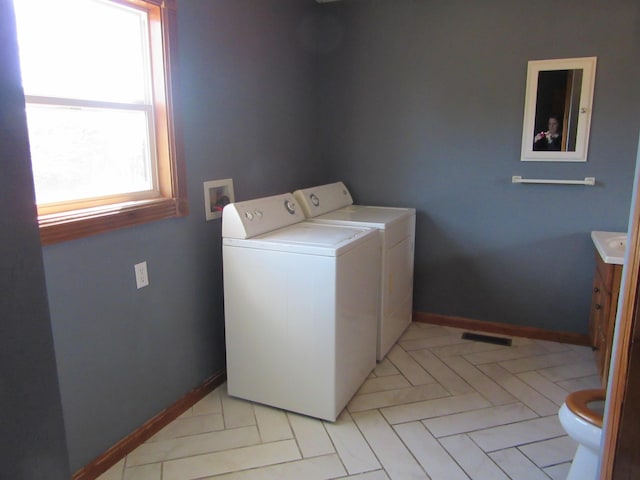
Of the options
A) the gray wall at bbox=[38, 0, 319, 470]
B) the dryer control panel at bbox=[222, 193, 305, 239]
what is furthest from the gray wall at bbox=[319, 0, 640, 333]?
the dryer control panel at bbox=[222, 193, 305, 239]

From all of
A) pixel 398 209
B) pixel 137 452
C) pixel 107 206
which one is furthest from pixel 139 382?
pixel 398 209

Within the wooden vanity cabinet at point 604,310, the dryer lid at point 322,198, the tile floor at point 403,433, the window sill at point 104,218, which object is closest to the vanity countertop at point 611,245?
the wooden vanity cabinet at point 604,310

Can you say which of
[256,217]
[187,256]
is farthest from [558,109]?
[187,256]

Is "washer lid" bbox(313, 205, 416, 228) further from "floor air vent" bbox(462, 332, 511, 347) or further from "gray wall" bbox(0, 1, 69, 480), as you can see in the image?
"gray wall" bbox(0, 1, 69, 480)

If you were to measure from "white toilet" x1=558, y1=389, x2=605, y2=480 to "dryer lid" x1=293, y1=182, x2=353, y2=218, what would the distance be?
1.76 meters

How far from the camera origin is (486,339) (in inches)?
134

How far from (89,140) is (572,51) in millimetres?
2788

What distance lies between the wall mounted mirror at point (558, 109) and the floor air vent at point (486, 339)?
123cm

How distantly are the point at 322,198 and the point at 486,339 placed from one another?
1497 mm

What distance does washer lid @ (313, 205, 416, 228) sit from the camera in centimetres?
294

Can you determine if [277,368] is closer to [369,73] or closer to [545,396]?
[545,396]

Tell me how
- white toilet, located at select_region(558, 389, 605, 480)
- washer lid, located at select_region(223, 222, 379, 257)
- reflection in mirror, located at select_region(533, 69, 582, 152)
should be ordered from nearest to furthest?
white toilet, located at select_region(558, 389, 605, 480) → washer lid, located at select_region(223, 222, 379, 257) → reflection in mirror, located at select_region(533, 69, 582, 152)

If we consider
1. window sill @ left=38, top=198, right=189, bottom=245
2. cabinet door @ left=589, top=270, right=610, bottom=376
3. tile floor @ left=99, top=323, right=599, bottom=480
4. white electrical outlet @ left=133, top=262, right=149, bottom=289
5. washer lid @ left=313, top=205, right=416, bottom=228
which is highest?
window sill @ left=38, top=198, right=189, bottom=245

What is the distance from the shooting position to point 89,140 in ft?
6.56
